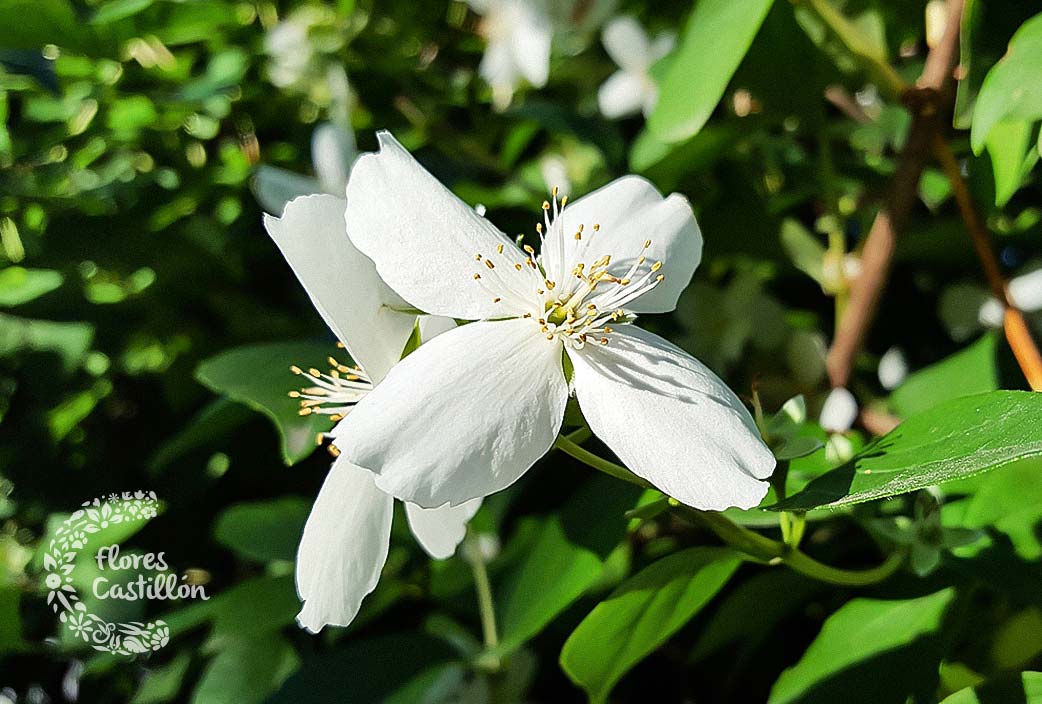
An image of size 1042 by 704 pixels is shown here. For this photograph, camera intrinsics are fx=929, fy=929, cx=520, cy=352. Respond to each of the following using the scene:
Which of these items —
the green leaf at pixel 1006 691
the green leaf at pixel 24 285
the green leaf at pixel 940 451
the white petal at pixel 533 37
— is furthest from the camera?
the white petal at pixel 533 37

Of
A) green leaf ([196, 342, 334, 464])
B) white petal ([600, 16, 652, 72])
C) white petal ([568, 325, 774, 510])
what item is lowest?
green leaf ([196, 342, 334, 464])

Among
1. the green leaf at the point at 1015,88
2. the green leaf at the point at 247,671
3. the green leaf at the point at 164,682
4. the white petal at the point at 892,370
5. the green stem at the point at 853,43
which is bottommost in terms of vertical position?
the green leaf at the point at 164,682

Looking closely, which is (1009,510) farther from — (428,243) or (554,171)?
(554,171)

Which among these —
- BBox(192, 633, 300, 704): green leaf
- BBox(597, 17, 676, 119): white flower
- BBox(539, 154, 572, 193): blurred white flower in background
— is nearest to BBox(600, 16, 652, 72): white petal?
BBox(597, 17, 676, 119): white flower

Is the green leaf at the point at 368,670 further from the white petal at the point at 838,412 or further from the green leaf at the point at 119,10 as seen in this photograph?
the green leaf at the point at 119,10

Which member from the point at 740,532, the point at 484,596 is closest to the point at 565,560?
the point at 484,596

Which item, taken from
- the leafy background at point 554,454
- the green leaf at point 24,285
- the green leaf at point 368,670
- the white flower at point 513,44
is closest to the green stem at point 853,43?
the leafy background at point 554,454

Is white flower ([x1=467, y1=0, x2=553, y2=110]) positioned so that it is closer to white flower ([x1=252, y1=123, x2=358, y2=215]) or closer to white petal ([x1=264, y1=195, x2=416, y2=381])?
white flower ([x1=252, y1=123, x2=358, y2=215])

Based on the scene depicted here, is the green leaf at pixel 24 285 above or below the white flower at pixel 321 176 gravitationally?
below
